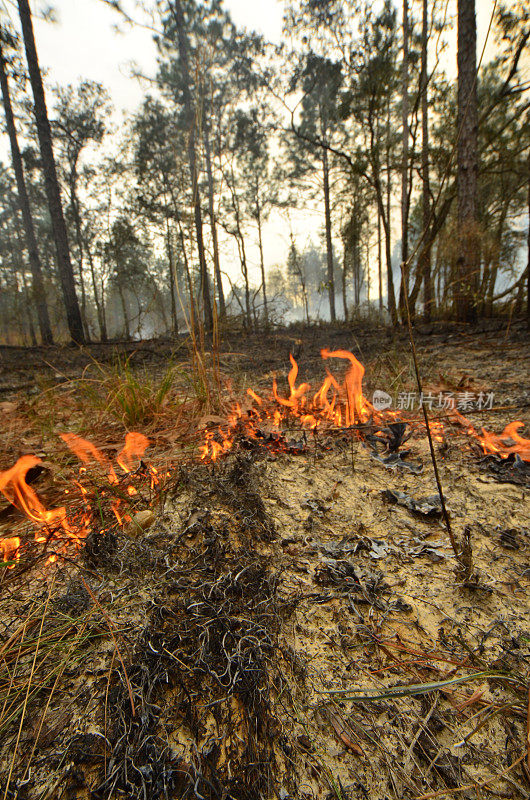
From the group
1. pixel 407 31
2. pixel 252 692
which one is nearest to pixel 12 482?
pixel 252 692

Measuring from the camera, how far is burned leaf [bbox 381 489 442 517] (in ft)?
4.54

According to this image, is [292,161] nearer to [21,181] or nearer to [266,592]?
[21,181]

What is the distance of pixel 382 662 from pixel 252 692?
0.35 meters

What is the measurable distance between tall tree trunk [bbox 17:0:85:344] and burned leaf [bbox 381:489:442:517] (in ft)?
28.7

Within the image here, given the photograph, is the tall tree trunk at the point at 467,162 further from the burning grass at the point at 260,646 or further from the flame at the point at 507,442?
the burning grass at the point at 260,646

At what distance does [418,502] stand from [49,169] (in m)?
10.8

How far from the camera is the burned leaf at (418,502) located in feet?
4.54

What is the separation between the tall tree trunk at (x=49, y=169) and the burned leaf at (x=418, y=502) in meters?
8.73

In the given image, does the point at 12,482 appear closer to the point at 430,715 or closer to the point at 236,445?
the point at 236,445

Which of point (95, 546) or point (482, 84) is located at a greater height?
point (482, 84)

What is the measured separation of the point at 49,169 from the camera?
25.9ft

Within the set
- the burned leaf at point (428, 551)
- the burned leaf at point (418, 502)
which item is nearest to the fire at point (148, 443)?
the burned leaf at point (418, 502)

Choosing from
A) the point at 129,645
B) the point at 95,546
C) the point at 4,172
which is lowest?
the point at 129,645

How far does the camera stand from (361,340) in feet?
23.2
